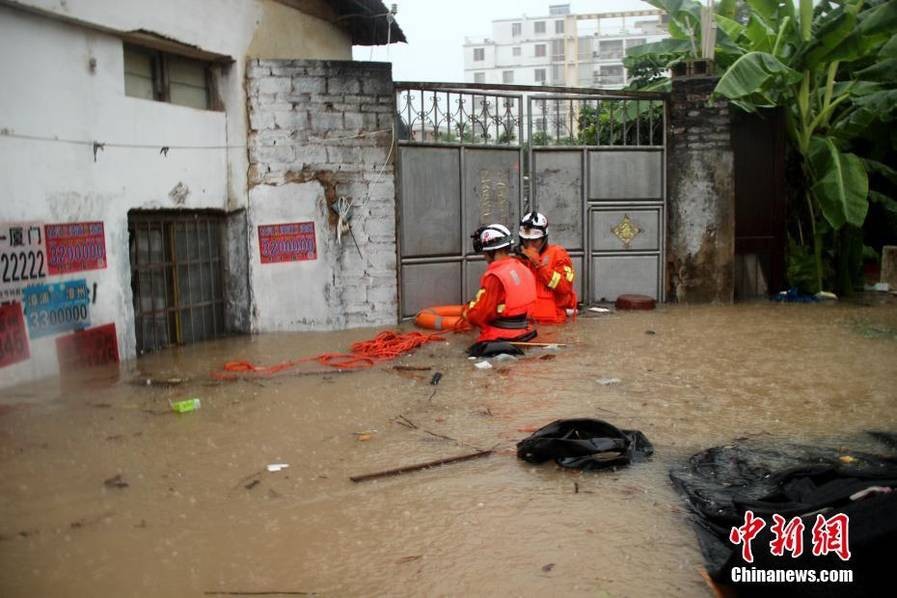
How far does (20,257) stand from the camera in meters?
6.58

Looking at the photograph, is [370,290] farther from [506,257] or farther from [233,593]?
[233,593]

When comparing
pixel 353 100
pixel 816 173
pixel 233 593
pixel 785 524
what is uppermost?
pixel 353 100

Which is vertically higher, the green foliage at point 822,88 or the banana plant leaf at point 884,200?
the green foliage at point 822,88

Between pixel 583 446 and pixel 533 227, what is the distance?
5.09 meters

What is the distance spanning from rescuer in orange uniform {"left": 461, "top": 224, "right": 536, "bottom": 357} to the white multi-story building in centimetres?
4904

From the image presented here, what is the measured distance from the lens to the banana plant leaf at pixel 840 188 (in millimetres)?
10211

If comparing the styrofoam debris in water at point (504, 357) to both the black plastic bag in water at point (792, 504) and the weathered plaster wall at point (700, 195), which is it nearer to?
the black plastic bag in water at point (792, 504)

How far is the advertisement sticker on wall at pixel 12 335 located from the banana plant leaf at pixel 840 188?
9.35 metres

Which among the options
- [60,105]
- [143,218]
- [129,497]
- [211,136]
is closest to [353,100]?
[211,136]

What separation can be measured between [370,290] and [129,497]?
18.0ft

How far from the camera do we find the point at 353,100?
9305 mm
